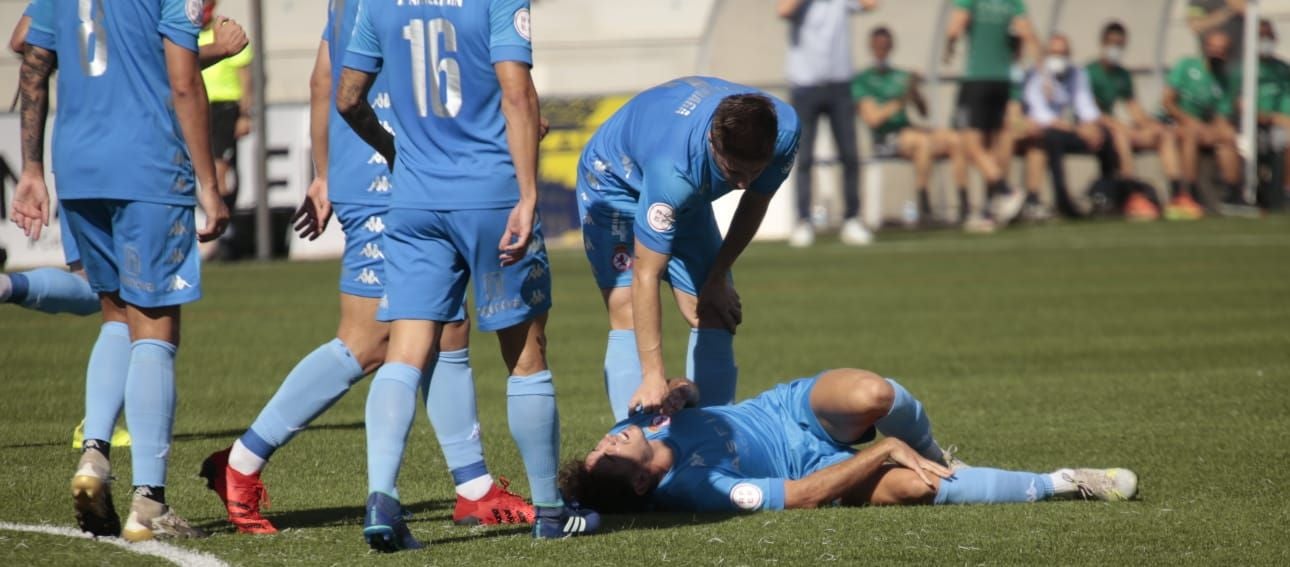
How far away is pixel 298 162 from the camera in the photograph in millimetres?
19328

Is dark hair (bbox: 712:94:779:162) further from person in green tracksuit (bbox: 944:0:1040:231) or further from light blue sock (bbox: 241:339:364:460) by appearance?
person in green tracksuit (bbox: 944:0:1040:231)

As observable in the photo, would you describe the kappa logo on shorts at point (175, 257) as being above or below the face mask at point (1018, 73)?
above

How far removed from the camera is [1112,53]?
922 inches

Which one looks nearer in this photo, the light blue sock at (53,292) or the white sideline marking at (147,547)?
the white sideline marking at (147,547)

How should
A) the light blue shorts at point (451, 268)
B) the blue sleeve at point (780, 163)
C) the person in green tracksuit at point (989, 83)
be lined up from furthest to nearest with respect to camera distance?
1. the person in green tracksuit at point (989, 83)
2. the blue sleeve at point (780, 163)
3. the light blue shorts at point (451, 268)

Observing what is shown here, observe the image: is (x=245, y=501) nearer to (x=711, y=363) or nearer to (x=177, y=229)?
(x=177, y=229)

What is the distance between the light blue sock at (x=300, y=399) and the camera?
603 cm

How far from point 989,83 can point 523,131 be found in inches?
657

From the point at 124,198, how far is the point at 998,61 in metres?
16.7

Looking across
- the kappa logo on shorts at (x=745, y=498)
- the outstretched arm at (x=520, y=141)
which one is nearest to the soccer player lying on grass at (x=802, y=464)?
the kappa logo on shorts at (x=745, y=498)

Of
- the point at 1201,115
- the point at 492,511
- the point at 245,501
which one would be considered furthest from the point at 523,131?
the point at 1201,115

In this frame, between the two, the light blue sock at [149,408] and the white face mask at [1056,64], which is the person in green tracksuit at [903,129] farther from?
the light blue sock at [149,408]

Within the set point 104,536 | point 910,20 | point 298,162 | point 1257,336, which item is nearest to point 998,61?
point 910,20

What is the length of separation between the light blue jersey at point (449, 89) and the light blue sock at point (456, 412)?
2.28 feet
